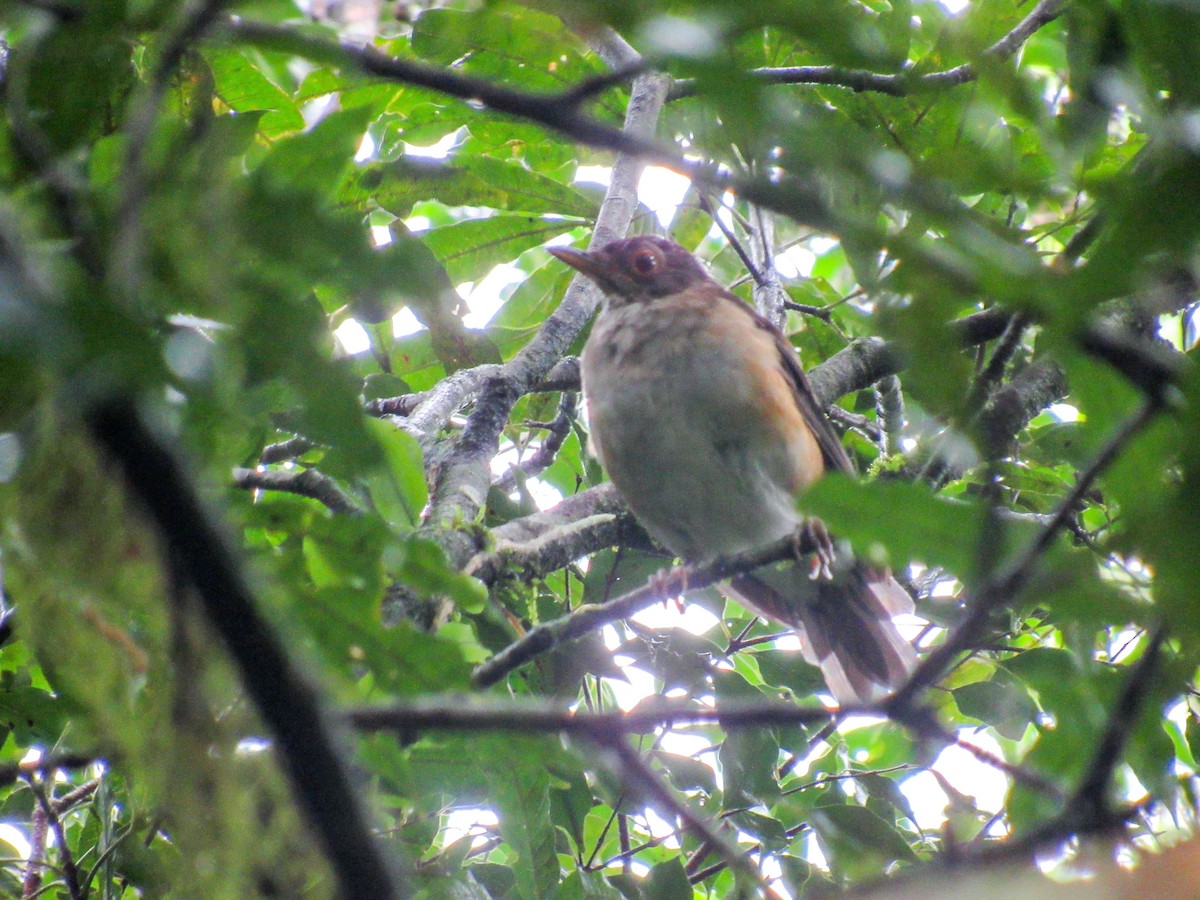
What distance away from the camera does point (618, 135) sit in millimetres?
1070

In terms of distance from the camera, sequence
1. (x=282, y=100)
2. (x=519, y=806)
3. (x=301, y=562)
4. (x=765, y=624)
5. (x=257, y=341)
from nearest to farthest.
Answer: (x=257, y=341) < (x=301, y=562) < (x=519, y=806) < (x=282, y=100) < (x=765, y=624)

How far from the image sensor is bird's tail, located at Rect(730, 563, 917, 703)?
15.9ft

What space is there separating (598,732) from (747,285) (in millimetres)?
5690

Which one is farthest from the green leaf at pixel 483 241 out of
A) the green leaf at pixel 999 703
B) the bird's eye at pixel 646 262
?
the green leaf at pixel 999 703

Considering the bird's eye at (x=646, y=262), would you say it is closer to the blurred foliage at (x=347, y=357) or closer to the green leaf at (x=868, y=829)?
the green leaf at (x=868, y=829)

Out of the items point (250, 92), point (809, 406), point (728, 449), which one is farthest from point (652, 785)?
point (809, 406)

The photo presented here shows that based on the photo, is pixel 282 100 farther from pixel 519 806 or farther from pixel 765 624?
pixel 765 624

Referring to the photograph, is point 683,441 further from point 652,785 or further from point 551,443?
point 652,785

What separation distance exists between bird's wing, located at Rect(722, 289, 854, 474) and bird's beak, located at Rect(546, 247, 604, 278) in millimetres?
786

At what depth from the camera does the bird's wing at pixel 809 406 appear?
15.9 feet

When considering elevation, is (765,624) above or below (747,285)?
below

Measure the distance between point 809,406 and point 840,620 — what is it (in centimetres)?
98

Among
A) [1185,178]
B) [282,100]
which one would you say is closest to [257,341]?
[1185,178]

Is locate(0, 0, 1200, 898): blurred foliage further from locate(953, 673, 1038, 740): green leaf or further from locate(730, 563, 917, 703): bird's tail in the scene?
locate(730, 563, 917, 703): bird's tail
